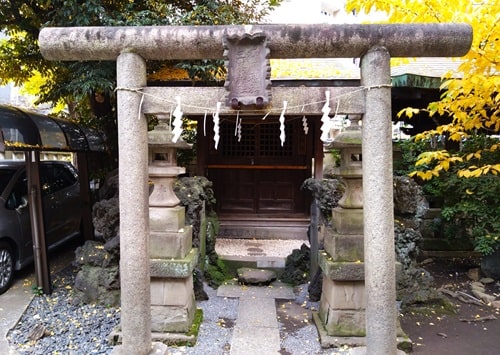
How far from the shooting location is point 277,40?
3381mm

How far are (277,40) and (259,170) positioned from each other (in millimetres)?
6475

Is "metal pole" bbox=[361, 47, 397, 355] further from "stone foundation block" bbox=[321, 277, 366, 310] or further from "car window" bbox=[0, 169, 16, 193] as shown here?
"car window" bbox=[0, 169, 16, 193]

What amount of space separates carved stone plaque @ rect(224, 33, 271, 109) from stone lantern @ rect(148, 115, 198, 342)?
145 centimetres

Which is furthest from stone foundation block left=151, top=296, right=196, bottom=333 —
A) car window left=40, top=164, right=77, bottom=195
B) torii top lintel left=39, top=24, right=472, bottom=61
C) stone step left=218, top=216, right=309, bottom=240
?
stone step left=218, top=216, right=309, bottom=240

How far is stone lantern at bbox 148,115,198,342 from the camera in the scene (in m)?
4.48

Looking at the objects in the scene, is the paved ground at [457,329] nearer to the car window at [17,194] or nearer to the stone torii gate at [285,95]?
the stone torii gate at [285,95]

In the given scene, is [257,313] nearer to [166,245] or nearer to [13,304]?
[166,245]

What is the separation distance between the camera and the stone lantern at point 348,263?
442 cm

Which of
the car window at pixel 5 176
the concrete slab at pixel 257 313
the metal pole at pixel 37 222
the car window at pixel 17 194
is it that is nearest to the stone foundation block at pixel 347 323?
the concrete slab at pixel 257 313

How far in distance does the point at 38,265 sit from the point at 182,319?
293cm

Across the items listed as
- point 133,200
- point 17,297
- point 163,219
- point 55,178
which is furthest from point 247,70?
point 55,178

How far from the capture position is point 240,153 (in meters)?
9.73

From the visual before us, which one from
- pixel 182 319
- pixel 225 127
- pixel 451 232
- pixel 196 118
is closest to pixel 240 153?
pixel 225 127

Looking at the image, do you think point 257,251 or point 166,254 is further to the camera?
point 257,251
